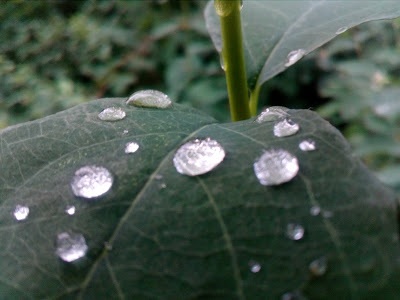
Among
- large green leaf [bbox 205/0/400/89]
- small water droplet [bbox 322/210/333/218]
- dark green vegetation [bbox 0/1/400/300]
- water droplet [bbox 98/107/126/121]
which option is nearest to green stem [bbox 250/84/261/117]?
large green leaf [bbox 205/0/400/89]

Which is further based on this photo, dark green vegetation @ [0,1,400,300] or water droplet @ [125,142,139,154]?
water droplet @ [125,142,139,154]

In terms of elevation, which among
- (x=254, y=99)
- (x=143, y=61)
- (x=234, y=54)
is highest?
(x=234, y=54)

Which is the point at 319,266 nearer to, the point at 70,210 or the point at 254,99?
the point at 70,210

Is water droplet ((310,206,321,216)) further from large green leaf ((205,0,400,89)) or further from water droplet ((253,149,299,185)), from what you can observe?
large green leaf ((205,0,400,89))

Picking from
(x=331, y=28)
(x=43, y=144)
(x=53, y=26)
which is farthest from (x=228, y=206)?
(x=53, y=26)

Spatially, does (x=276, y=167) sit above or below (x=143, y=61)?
above

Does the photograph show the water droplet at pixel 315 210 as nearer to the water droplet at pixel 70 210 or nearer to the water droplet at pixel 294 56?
the water droplet at pixel 70 210

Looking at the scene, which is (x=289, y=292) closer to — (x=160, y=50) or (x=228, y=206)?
(x=228, y=206)

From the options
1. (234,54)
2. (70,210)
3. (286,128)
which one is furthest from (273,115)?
(70,210)
